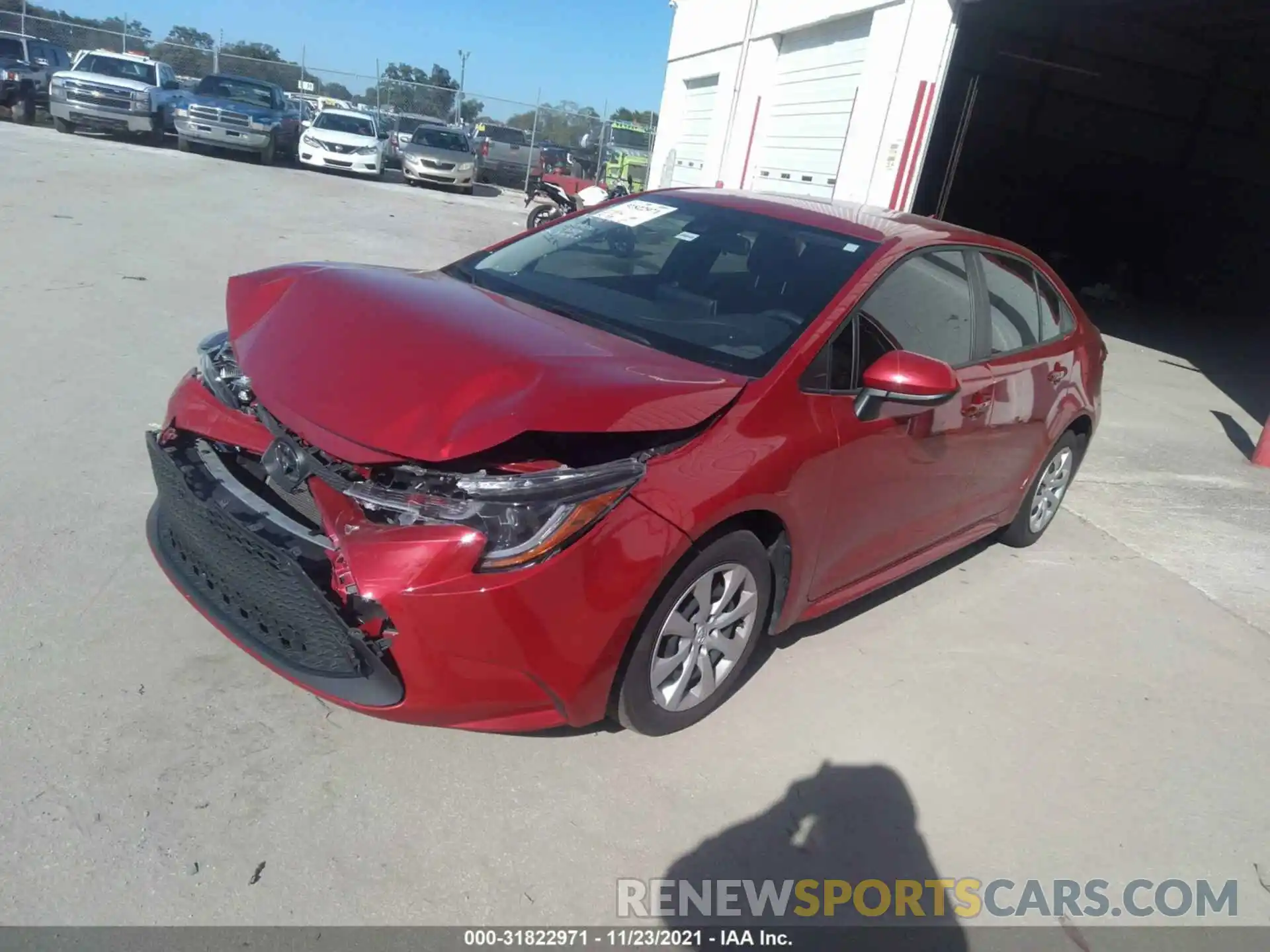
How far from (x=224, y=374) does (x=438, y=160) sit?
65.9 ft

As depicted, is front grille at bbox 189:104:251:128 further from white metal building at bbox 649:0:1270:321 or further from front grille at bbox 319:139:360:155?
white metal building at bbox 649:0:1270:321

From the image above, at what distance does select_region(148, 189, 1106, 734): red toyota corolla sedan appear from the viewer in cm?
250

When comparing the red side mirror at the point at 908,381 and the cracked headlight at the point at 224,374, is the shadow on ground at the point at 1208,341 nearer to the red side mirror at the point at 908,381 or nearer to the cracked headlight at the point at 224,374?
the red side mirror at the point at 908,381

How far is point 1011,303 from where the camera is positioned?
4.39 meters

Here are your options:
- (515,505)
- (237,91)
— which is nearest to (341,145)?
(237,91)

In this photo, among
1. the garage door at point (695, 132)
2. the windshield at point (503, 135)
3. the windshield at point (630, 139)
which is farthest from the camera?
the windshield at point (630, 139)

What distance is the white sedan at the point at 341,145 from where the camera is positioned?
21.2 metres

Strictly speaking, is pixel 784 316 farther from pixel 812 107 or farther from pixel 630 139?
pixel 630 139

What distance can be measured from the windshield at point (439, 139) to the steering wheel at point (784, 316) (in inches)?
816

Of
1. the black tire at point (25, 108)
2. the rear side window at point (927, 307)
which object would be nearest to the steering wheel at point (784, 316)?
the rear side window at point (927, 307)

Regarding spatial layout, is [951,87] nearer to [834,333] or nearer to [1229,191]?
[1229,191]

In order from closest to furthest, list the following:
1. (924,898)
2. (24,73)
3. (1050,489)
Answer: (924,898)
(1050,489)
(24,73)

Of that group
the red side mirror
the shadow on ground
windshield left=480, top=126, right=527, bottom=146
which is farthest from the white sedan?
the red side mirror

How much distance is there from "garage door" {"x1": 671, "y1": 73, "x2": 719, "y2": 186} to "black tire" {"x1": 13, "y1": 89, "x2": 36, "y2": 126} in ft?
48.7
